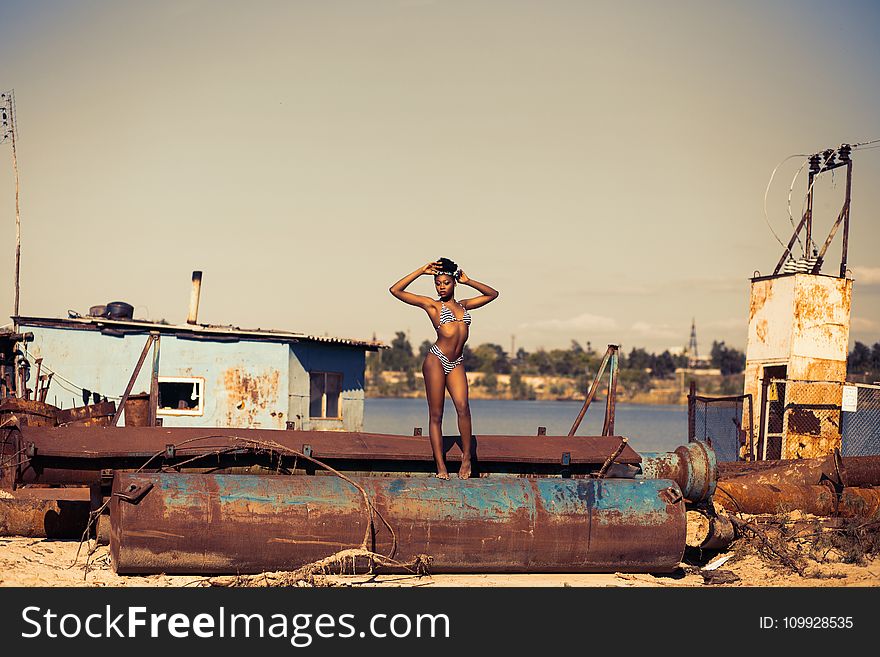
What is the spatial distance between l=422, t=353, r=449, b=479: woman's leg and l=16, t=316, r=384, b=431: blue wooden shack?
13.1 m

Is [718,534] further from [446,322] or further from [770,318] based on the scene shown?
[770,318]

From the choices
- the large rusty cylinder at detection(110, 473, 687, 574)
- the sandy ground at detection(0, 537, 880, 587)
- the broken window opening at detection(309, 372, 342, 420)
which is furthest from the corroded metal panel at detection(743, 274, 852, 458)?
the broken window opening at detection(309, 372, 342, 420)

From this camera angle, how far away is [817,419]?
20.6 metres

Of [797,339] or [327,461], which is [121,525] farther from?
[797,339]

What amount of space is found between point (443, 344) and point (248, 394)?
13840mm

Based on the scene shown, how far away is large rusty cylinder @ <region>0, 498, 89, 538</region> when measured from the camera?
40.5 feet

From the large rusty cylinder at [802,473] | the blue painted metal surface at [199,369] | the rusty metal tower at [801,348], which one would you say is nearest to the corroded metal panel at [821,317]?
the rusty metal tower at [801,348]

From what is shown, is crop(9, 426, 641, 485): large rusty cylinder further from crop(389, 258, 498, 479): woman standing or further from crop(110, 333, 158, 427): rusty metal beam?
crop(110, 333, 158, 427): rusty metal beam

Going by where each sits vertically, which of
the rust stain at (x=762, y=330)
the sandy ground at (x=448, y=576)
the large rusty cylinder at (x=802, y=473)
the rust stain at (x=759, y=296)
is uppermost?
the rust stain at (x=759, y=296)

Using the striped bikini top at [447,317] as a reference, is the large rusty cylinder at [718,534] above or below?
below

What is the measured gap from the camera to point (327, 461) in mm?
11305

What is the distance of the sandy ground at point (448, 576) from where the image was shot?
9.96 m

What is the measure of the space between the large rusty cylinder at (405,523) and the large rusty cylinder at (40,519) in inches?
93.3

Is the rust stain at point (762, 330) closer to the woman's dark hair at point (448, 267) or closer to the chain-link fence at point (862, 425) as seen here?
the chain-link fence at point (862, 425)
